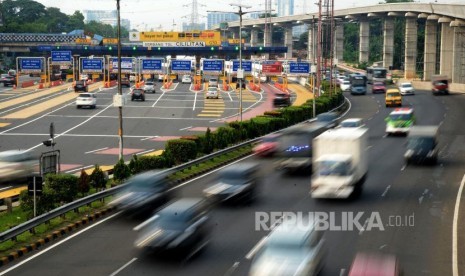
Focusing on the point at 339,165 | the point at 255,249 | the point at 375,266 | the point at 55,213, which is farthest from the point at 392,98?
the point at 375,266

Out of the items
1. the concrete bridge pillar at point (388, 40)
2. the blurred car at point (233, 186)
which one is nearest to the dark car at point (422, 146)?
the blurred car at point (233, 186)

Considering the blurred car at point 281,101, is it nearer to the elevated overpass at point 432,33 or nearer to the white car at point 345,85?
the elevated overpass at point 432,33

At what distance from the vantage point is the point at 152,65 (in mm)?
115438

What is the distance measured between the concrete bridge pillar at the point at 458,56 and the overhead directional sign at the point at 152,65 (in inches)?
1665

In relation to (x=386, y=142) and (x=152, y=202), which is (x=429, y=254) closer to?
(x=152, y=202)

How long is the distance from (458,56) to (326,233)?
290ft

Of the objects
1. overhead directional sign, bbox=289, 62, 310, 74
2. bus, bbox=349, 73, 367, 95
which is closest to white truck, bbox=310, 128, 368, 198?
bus, bbox=349, 73, 367, 95

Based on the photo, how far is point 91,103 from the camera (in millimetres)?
82562

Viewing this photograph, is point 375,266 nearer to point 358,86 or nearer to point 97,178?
point 97,178

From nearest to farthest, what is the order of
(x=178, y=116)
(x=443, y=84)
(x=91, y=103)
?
(x=178, y=116) < (x=91, y=103) < (x=443, y=84)

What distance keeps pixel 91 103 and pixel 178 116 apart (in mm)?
11381

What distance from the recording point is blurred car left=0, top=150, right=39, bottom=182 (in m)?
39.0

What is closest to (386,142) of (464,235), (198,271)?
(464,235)

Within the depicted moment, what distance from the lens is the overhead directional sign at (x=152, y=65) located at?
115 meters
